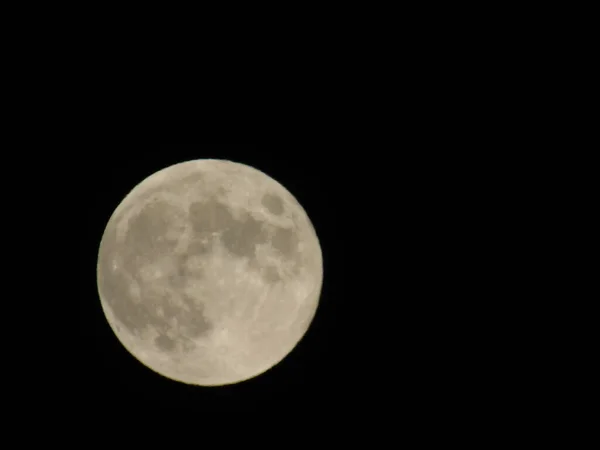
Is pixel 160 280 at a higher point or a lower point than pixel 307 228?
lower

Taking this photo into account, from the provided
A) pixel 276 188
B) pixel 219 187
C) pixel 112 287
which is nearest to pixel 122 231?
pixel 112 287

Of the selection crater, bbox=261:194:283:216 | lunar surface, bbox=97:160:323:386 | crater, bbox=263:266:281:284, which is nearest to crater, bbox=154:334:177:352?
lunar surface, bbox=97:160:323:386

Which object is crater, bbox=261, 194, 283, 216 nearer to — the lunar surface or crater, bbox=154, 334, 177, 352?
the lunar surface

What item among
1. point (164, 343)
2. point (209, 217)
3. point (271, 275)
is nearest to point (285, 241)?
point (271, 275)

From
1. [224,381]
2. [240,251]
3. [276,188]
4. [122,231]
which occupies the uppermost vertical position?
[276,188]

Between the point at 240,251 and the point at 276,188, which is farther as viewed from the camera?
the point at 276,188

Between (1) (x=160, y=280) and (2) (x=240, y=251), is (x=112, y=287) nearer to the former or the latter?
(1) (x=160, y=280)

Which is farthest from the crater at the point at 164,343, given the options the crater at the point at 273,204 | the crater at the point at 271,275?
the crater at the point at 273,204

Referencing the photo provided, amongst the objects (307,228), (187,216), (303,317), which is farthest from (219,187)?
(303,317)
